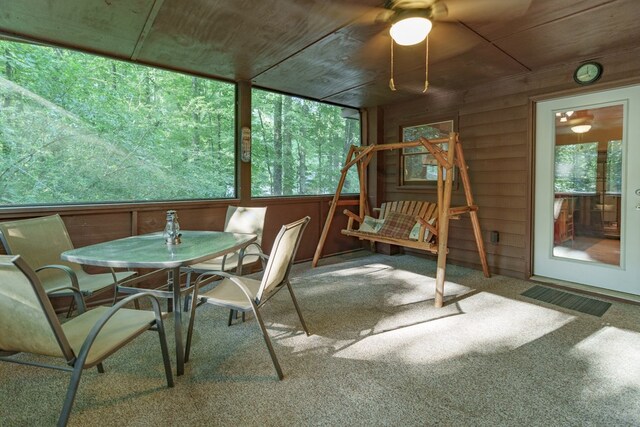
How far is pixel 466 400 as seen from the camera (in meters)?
1.77

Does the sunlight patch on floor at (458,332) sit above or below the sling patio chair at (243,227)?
below

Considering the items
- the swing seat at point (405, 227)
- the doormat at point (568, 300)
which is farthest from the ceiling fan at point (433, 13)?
the doormat at point (568, 300)

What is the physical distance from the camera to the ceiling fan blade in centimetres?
232

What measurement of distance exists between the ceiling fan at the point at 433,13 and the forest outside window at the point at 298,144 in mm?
2358

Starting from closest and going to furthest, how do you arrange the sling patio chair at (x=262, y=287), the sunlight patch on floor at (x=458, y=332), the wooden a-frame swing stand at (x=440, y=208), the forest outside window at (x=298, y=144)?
the sling patio chair at (x=262, y=287) → the sunlight patch on floor at (x=458, y=332) → the wooden a-frame swing stand at (x=440, y=208) → the forest outside window at (x=298, y=144)

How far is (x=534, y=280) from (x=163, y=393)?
149 inches

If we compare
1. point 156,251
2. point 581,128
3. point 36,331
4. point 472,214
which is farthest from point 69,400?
point 581,128

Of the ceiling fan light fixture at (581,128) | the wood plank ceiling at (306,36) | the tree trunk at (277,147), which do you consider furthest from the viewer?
the tree trunk at (277,147)

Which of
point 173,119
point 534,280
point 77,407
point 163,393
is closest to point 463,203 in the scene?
point 534,280

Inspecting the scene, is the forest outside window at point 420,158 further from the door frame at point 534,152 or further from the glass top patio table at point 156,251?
the glass top patio table at point 156,251

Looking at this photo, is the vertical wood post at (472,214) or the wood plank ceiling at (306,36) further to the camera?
the vertical wood post at (472,214)

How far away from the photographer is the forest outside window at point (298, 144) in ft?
15.1

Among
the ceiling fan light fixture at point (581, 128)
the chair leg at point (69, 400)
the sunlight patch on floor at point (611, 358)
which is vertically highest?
the ceiling fan light fixture at point (581, 128)

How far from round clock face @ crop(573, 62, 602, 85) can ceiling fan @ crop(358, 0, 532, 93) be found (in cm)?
143
